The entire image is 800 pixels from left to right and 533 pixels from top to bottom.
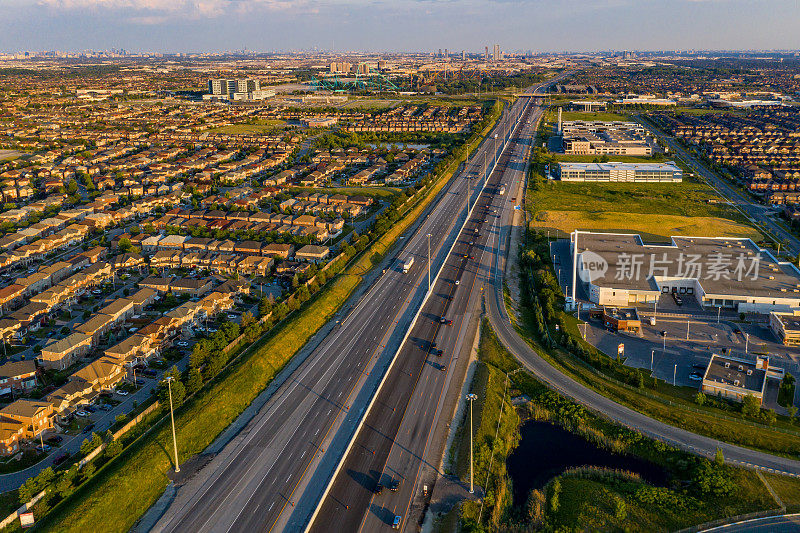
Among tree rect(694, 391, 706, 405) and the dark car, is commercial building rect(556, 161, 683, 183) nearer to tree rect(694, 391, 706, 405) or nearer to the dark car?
tree rect(694, 391, 706, 405)

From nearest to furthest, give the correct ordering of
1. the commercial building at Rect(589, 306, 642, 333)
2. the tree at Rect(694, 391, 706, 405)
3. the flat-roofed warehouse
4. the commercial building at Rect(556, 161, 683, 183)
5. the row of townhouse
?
the row of townhouse, the tree at Rect(694, 391, 706, 405), the commercial building at Rect(589, 306, 642, 333), the flat-roofed warehouse, the commercial building at Rect(556, 161, 683, 183)

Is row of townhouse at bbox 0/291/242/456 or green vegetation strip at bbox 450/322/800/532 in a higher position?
row of townhouse at bbox 0/291/242/456

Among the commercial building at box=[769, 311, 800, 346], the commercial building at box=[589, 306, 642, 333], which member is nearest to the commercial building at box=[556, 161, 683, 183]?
the commercial building at box=[769, 311, 800, 346]

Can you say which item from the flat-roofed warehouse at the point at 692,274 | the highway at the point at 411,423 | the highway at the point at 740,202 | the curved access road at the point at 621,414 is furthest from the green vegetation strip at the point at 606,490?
the highway at the point at 740,202

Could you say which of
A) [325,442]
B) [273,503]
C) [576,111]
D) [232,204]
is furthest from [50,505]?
[576,111]

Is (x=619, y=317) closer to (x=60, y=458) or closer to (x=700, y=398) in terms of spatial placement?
(x=700, y=398)
